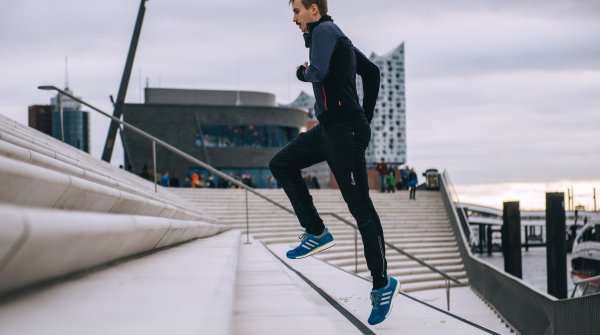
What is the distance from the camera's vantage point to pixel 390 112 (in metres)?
182

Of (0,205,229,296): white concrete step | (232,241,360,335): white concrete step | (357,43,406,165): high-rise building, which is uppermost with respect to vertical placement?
(357,43,406,165): high-rise building

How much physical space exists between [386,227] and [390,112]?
534 ft

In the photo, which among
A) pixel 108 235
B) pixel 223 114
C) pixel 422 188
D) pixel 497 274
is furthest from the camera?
pixel 223 114

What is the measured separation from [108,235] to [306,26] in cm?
143

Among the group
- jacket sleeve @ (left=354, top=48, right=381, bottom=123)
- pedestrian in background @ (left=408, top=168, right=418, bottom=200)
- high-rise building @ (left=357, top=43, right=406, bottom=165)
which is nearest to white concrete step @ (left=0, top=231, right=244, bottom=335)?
jacket sleeve @ (left=354, top=48, right=381, bottom=123)

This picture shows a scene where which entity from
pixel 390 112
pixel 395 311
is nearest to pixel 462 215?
pixel 395 311

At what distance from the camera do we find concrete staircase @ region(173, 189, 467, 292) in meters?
16.4

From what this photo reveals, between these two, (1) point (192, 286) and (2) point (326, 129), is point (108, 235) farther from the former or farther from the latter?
(2) point (326, 129)

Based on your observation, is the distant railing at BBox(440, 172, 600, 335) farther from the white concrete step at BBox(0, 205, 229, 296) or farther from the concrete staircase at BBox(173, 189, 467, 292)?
the white concrete step at BBox(0, 205, 229, 296)

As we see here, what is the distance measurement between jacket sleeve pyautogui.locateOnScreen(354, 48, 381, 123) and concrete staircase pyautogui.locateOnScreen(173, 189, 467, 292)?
1132 centimetres

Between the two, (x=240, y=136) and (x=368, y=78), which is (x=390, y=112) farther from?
(x=368, y=78)

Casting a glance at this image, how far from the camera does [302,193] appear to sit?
3467 mm

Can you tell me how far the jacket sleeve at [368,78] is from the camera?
319 cm

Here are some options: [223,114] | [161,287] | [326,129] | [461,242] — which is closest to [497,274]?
[461,242]
